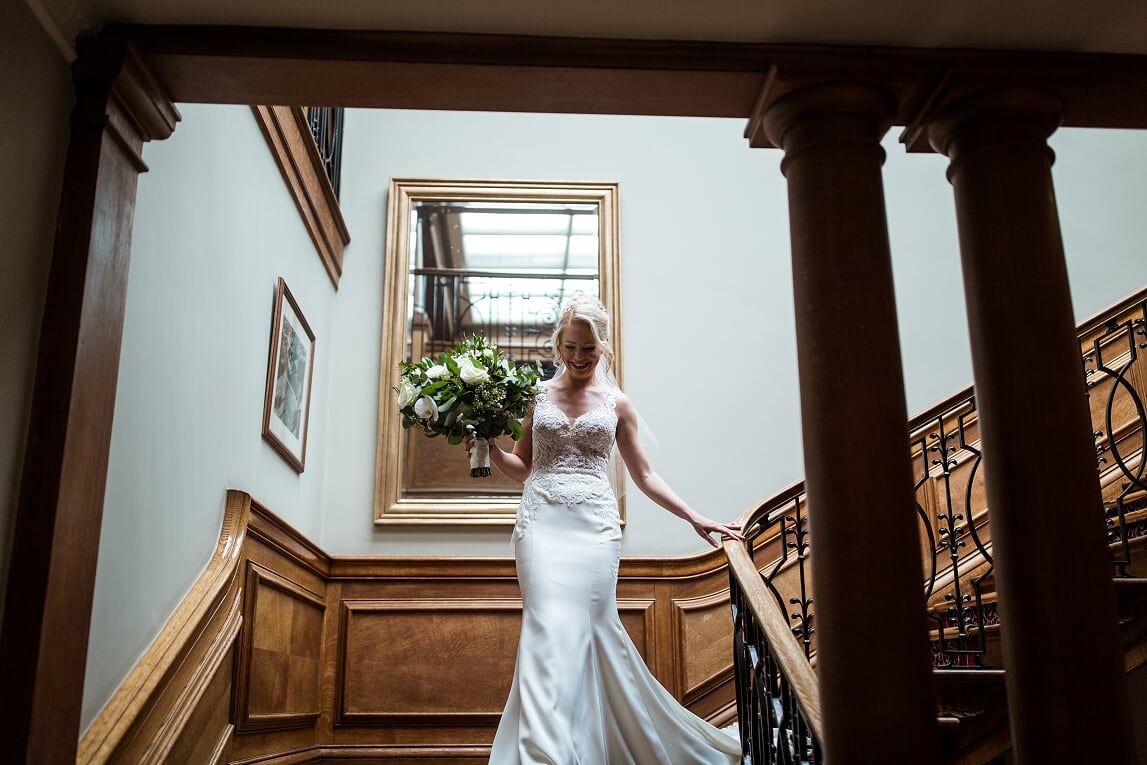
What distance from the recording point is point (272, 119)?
5312 millimetres

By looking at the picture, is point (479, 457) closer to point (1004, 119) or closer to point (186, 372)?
point (186, 372)

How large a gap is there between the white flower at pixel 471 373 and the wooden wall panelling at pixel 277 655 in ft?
4.31

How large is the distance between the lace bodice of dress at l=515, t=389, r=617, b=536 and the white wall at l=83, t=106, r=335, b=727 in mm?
1343

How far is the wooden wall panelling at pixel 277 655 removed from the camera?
480 cm

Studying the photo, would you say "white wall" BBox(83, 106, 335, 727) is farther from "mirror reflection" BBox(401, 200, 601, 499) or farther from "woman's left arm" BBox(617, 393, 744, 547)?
"mirror reflection" BBox(401, 200, 601, 499)

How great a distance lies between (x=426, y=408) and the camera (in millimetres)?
4613

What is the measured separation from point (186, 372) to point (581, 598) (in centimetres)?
178

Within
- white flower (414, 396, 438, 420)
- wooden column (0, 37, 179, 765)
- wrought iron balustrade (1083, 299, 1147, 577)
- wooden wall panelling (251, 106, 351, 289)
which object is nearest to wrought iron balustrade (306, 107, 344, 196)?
wooden wall panelling (251, 106, 351, 289)

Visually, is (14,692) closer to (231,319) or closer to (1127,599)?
(231,319)

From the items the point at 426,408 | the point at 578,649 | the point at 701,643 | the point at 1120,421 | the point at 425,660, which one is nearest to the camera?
the point at 578,649

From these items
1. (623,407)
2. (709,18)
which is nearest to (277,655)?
(623,407)

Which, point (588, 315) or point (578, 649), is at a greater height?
point (588, 315)

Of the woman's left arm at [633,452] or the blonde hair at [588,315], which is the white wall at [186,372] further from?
the woman's left arm at [633,452]

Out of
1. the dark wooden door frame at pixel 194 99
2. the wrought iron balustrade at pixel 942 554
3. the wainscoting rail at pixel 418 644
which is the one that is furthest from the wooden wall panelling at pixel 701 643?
the dark wooden door frame at pixel 194 99
